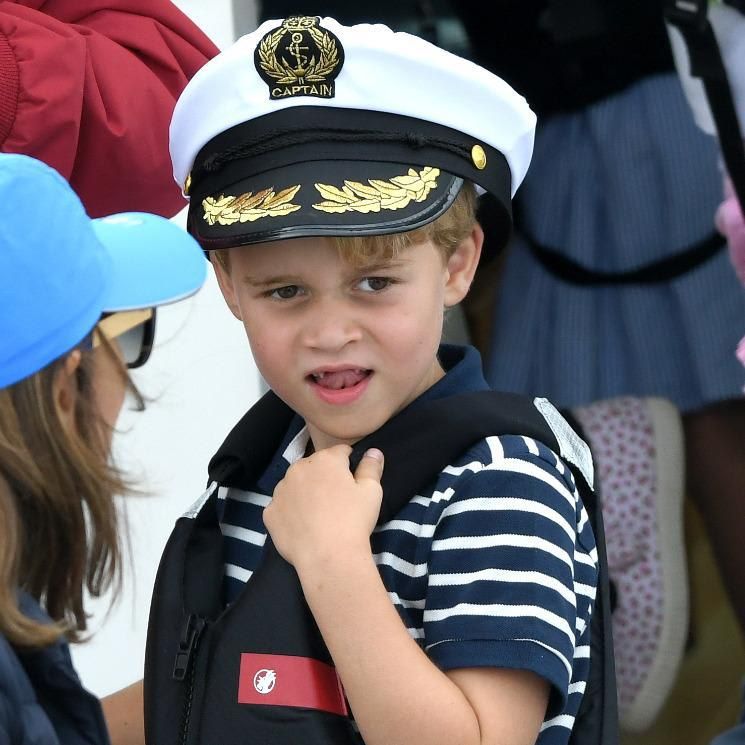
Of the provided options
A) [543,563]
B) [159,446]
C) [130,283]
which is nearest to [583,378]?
[159,446]

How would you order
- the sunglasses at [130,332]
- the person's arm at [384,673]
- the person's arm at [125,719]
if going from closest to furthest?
the person's arm at [384,673] → the sunglasses at [130,332] → the person's arm at [125,719]

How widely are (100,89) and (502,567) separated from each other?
0.90 m

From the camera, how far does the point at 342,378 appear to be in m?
1.35

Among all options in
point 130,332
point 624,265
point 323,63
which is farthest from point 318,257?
point 624,265

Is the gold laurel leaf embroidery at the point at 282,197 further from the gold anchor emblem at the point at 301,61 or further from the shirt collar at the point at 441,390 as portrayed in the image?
the shirt collar at the point at 441,390

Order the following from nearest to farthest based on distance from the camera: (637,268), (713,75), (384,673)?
(384,673), (713,75), (637,268)

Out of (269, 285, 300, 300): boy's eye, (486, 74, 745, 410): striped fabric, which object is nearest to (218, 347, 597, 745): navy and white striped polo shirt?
(269, 285, 300, 300): boy's eye

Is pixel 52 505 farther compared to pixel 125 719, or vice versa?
pixel 125 719

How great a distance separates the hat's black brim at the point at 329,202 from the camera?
128cm

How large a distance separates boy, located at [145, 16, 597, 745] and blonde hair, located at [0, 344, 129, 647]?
0.12 meters

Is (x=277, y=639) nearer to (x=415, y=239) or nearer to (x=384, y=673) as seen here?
(x=384, y=673)

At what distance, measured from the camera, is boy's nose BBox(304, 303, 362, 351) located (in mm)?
1314

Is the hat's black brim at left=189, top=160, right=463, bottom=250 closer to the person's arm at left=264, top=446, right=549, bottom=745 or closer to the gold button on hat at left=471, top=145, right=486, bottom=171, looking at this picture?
the gold button on hat at left=471, top=145, right=486, bottom=171

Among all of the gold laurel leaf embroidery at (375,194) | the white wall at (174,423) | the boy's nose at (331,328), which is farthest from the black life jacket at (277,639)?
the white wall at (174,423)
